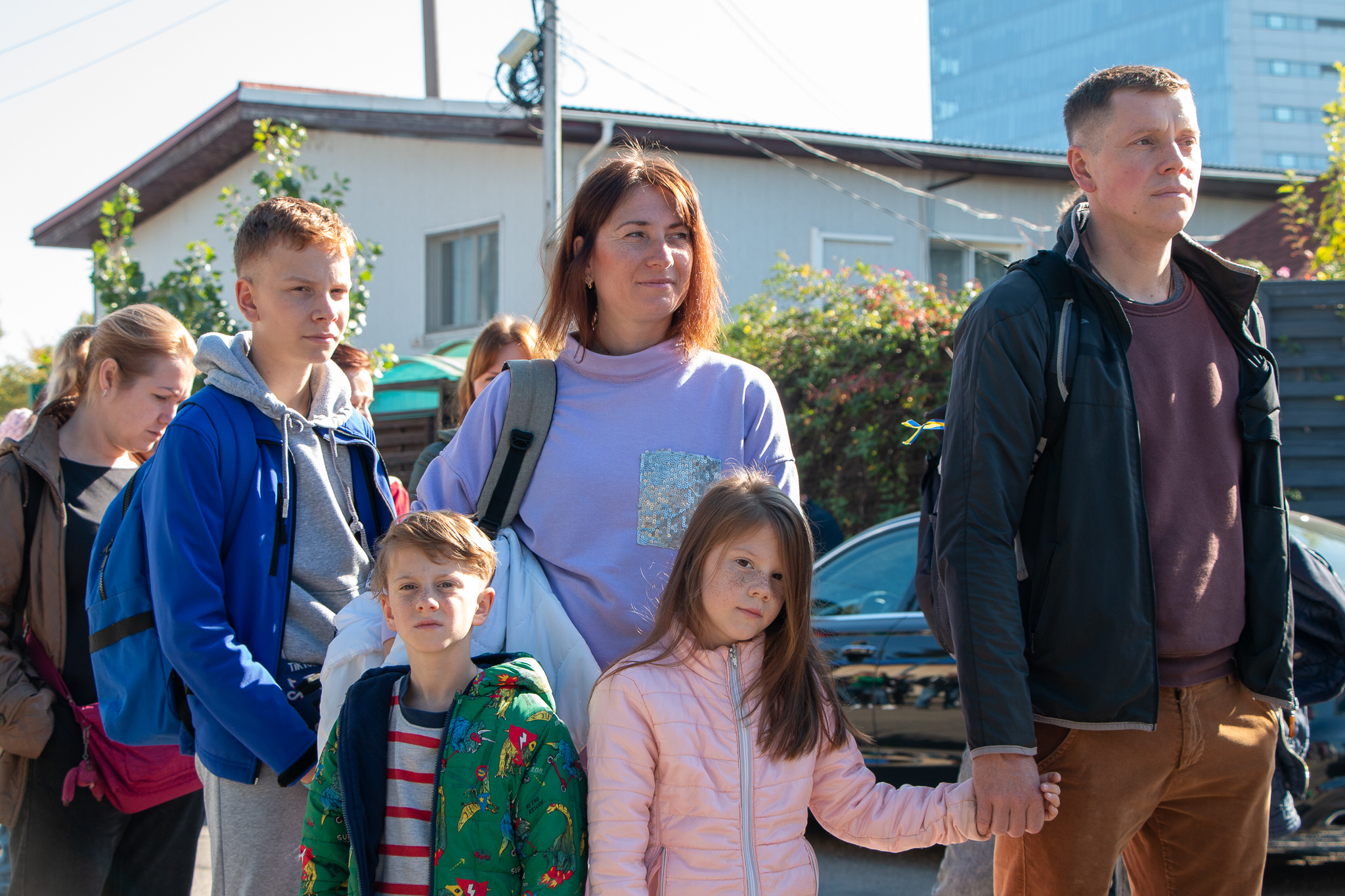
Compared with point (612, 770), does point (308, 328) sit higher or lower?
higher

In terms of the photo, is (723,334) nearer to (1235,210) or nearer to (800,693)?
(800,693)

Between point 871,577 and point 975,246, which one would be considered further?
point 975,246

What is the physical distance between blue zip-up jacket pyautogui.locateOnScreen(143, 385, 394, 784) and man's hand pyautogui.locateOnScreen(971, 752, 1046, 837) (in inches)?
54.4

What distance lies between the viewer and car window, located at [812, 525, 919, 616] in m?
5.11

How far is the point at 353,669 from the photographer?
2.20 metres

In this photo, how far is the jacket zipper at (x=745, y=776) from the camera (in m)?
2.03

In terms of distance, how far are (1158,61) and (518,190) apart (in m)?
117

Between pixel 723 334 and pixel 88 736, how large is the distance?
2.20m

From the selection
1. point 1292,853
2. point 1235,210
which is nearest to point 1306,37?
point 1235,210

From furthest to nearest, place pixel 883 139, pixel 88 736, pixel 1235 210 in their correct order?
pixel 1235 210 < pixel 883 139 < pixel 88 736

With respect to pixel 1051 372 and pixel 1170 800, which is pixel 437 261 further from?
pixel 1170 800

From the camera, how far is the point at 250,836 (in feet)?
7.69

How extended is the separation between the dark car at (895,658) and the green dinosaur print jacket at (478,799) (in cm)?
271

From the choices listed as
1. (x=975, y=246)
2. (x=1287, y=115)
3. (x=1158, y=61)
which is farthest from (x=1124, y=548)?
(x=1158, y=61)
